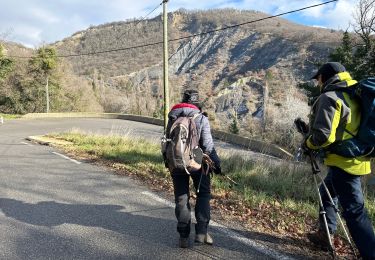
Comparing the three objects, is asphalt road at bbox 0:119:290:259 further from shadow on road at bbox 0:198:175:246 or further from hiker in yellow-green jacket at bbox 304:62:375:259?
hiker in yellow-green jacket at bbox 304:62:375:259

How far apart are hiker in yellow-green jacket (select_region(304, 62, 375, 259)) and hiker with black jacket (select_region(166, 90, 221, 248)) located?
45.4 inches

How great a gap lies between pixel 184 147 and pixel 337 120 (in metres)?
1.59

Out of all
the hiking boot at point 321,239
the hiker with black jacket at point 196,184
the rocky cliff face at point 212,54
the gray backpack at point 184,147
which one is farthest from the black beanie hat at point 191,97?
the rocky cliff face at point 212,54

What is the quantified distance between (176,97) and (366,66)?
1204 inches

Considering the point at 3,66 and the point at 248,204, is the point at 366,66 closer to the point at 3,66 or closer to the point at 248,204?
the point at 248,204

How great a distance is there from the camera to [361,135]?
11.4ft

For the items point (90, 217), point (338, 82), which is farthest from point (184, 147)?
point (90, 217)

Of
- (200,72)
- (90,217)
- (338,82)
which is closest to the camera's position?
(338,82)

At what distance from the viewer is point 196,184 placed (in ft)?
14.6

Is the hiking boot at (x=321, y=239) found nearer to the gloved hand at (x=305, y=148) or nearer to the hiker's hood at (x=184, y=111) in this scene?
the gloved hand at (x=305, y=148)

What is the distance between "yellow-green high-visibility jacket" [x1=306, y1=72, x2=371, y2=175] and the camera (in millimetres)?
3455

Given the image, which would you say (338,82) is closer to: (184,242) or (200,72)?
(184,242)

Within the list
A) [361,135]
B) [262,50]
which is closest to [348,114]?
[361,135]

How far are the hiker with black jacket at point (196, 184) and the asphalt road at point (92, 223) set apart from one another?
187 millimetres
